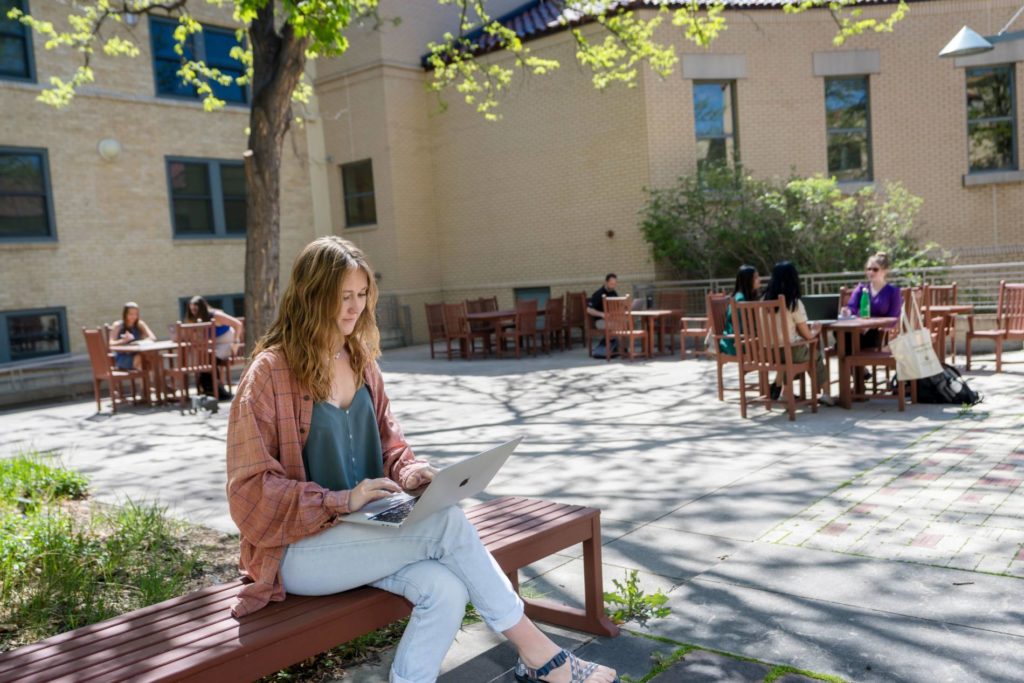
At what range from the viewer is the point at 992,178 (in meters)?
17.3

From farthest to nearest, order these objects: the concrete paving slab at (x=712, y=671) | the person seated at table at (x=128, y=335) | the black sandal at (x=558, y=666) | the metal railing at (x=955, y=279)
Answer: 1. the metal railing at (x=955, y=279)
2. the person seated at table at (x=128, y=335)
3. the concrete paving slab at (x=712, y=671)
4. the black sandal at (x=558, y=666)

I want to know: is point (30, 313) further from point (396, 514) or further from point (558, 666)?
point (558, 666)

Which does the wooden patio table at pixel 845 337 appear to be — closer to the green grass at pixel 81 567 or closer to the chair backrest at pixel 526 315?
the green grass at pixel 81 567

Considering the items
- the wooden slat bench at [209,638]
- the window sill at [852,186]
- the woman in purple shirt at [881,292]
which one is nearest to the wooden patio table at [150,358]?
the woman in purple shirt at [881,292]

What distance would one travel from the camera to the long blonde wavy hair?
2.84 metres

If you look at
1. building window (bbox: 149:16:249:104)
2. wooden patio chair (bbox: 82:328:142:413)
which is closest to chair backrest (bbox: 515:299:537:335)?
wooden patio chair (bbox: 82:328:142:413)

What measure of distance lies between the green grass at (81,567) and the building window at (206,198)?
48.4 ft

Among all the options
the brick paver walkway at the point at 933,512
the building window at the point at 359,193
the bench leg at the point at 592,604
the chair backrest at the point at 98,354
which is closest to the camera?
the bench leg at the point at 592,604

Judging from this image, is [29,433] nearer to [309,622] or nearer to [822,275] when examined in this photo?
[309,622]

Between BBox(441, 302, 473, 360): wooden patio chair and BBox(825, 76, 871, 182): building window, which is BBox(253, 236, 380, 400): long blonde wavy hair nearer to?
BBox(441, 302, 473, 360): wooden patio chair

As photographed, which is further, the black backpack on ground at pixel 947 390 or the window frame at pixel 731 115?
the window frame at pixel 731 115

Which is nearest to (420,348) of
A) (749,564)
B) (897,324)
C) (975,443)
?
(897,324)

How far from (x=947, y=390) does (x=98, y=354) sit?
418 inches

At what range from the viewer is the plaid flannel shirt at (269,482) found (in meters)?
2.68
